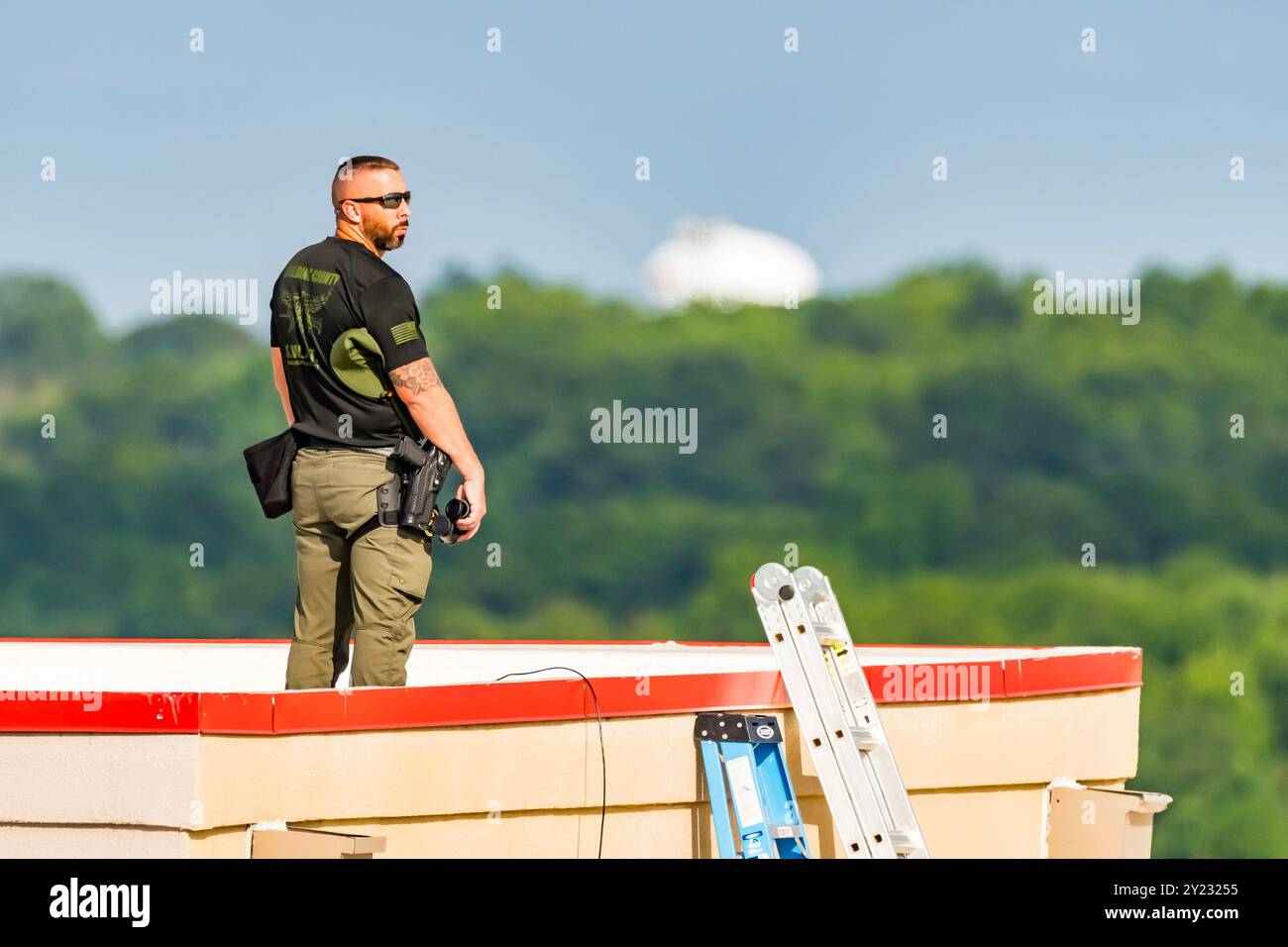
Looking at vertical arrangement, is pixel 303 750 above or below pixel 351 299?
below

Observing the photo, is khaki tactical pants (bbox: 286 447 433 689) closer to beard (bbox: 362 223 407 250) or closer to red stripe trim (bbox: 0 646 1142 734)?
red stripe trim (bbox: 0 646 1142 734)

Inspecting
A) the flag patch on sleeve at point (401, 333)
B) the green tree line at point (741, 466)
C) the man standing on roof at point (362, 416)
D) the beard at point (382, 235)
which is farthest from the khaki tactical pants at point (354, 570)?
the green tree line at point (741, 466)

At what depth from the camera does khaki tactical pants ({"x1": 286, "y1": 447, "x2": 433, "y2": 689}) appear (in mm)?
4410

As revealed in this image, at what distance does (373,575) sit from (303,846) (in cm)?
74

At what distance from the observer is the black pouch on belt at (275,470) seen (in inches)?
178

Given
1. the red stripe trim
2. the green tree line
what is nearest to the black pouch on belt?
the red stripe trim

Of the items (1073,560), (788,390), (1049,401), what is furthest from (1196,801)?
(788,390)

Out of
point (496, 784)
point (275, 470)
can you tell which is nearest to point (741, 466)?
point (275, 470)

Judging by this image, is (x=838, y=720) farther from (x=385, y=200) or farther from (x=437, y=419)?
(x=385, y=200)

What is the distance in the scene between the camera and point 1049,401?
4769 centimetres

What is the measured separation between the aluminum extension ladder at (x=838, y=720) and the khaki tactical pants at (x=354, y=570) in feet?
2.78

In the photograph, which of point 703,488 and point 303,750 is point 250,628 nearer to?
point 703,488

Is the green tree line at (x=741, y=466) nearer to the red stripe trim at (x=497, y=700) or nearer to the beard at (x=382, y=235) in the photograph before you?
the red stripe trim at (x=497, y=700)

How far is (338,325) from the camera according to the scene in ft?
14.5
